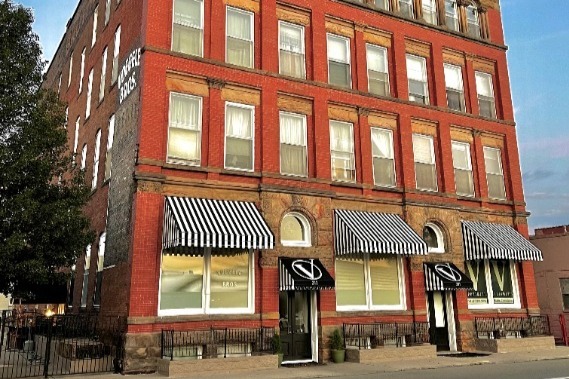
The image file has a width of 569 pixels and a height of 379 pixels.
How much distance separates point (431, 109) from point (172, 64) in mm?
11463

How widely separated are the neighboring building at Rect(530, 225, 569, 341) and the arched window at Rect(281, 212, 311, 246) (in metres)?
13.5

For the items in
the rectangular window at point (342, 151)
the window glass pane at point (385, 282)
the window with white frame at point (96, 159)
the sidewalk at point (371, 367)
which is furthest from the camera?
the window with white frame at point (96, 159)

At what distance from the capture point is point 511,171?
2392 centimetres

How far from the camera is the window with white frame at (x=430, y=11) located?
24.0 m

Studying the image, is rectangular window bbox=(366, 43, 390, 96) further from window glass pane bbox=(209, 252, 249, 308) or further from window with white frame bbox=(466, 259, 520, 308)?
window glass pane bbox=(209, 252, 249, 308)

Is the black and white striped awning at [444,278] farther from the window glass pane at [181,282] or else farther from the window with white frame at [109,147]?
the window with white frame at [109,147]

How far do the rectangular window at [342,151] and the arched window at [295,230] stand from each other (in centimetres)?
241

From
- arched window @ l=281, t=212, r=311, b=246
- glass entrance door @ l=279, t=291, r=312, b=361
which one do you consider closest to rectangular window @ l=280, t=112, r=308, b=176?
arched window @ l=281, t=212, r=311, b=246

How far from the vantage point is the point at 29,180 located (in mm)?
14969

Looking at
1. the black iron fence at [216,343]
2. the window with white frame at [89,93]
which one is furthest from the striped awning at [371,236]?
the window with white frame at [89,93]

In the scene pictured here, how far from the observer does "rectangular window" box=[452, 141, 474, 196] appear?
22.5 meters

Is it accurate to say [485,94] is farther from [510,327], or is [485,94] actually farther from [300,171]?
[300,171]

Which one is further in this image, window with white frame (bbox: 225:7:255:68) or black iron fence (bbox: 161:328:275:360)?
window with white frame (bbox: 225:7:255:68)

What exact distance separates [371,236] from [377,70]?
7880mm
